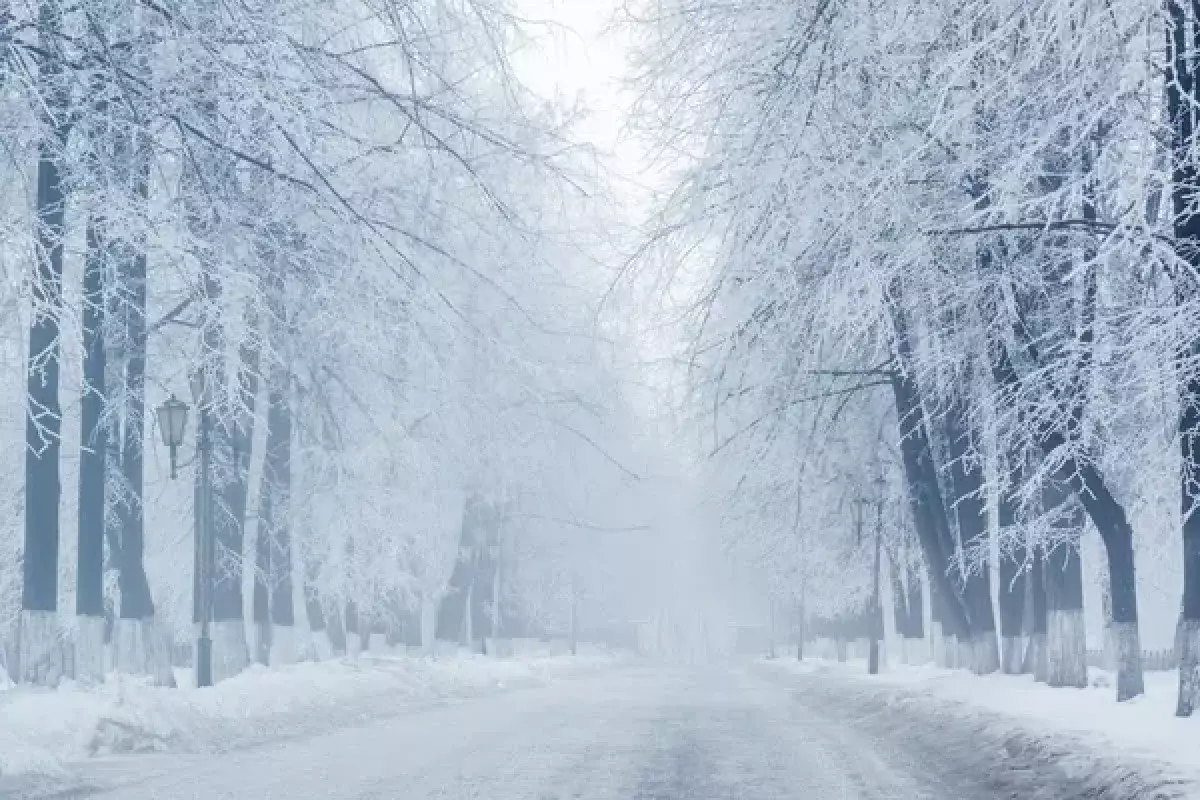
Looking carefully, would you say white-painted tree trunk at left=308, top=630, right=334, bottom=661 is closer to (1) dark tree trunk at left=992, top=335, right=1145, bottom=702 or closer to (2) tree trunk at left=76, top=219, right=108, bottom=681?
(2) tree trunk at left=76, top=219, right=108, bottom=681

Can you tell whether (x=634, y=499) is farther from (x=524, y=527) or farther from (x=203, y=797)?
(x=203, y=797)

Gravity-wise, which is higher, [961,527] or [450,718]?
[961,527]

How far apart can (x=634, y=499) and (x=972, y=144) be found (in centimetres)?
5118

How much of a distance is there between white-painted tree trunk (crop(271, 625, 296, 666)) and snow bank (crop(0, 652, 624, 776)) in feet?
2.36

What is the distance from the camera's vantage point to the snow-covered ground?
1334 cm

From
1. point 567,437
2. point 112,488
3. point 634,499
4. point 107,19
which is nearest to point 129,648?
point 112,488

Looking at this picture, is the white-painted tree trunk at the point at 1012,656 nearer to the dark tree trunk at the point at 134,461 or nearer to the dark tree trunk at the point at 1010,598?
the dark tree trunk at the point at 1010,598

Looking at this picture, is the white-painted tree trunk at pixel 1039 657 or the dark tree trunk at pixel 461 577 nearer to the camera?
the white-painted tree trunk at pixel 1039 657

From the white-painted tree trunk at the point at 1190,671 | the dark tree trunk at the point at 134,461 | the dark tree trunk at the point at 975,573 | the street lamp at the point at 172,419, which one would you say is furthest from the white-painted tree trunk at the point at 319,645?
the white-painted tree trunk at the point at 1190,671

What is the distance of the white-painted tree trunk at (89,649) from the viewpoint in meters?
17.0

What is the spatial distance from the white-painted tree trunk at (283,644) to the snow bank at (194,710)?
0.72 metres

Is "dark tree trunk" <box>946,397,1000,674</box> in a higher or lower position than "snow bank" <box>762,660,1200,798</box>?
higher

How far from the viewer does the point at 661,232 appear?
14.5 metres

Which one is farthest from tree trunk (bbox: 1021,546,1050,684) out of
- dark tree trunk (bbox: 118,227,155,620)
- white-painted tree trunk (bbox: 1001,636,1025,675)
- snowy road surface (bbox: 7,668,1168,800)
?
dark tree trunk (bbox: 118,227,155,620)
